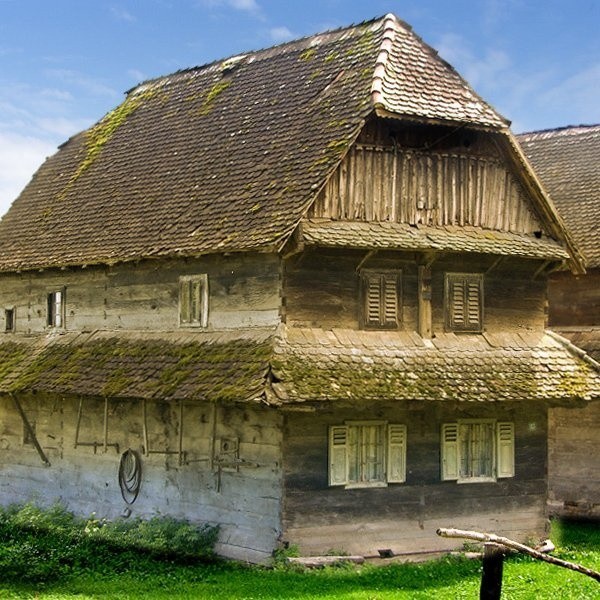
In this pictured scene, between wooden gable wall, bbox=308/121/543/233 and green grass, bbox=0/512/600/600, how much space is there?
6.36 meters

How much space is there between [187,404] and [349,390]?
3797 mm

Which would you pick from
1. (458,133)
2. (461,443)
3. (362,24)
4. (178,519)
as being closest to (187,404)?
(178,519)

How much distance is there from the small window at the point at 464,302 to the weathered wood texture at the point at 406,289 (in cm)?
12

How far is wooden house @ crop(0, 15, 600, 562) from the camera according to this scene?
67.3 feet

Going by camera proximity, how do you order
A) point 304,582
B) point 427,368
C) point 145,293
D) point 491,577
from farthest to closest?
point 145,293
point 427,368
point 304,582
point 491,577

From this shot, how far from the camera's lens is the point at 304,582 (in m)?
18.8

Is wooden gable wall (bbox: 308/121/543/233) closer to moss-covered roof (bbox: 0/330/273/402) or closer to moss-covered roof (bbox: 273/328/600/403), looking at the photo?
moss-covered roof (bbox: 273/328/600/403)

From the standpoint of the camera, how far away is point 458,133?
2277 centimetres

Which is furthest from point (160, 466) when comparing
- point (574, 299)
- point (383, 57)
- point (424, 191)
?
point (574, 299)

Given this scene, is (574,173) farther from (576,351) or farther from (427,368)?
(427,368)

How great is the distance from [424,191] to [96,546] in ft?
30.0

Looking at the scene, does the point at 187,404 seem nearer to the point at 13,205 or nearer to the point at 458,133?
the point at 458,133

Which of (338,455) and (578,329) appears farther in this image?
(578,329)

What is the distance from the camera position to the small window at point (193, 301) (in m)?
22.5
